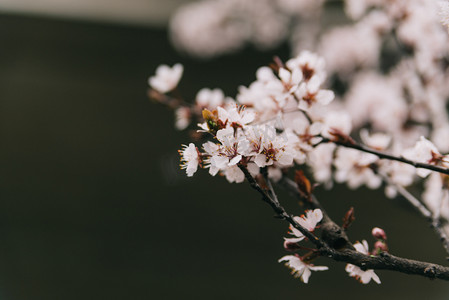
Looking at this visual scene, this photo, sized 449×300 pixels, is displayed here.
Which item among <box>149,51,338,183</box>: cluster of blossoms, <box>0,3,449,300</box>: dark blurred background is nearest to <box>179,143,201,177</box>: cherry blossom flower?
<box>149,51,338,183</box>: cluster of blossoms

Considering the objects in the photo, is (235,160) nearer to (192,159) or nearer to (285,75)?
Result: (192,159)

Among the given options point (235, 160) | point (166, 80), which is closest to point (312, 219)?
point (235, 160)

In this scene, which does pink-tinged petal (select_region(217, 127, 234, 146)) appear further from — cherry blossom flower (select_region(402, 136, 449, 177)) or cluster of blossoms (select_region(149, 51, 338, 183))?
cherry blossom flower (select_region(402, 136, 449, 177))

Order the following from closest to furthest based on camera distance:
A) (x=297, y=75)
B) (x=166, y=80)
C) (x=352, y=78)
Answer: (x=297, y=75), (x=166, y=80), (x=352, y=78)

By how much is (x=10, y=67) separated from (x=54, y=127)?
36 centimetres

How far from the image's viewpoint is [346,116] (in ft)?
1.63

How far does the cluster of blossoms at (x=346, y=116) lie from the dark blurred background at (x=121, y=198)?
0.52 metres

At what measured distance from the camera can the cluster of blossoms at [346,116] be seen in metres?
0.36

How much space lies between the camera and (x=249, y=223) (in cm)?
156

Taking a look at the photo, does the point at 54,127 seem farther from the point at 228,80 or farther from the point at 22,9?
the point at 228,80

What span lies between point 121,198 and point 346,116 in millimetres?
1301

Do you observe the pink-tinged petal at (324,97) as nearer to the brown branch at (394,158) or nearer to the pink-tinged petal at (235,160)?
the brown branch at (394,158)

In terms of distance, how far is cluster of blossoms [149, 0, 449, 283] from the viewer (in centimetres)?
36

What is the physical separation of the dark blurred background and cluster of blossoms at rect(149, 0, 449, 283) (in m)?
0.52
